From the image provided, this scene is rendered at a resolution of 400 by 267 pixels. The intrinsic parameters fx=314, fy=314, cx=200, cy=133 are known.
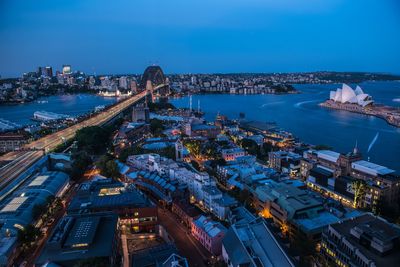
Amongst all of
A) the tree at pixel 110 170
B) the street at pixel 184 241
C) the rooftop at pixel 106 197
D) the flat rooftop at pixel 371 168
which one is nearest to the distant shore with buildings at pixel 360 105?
the flat rooftop at pixel 371 168

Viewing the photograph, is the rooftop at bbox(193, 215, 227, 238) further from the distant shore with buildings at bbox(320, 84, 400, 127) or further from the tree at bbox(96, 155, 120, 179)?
the distant shore with buildings at bbox(320, 84, 400, 127)

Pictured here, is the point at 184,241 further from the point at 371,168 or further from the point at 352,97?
the point at 352,97

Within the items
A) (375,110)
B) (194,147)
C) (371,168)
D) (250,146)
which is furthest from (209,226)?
(375,110)

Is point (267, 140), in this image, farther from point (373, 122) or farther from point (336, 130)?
point (373, 122)

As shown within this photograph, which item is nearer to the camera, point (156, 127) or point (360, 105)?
point (156, 127)

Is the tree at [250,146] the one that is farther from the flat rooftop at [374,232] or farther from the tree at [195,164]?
the flat rooftop at [374,232]

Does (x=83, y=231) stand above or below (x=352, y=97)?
below
